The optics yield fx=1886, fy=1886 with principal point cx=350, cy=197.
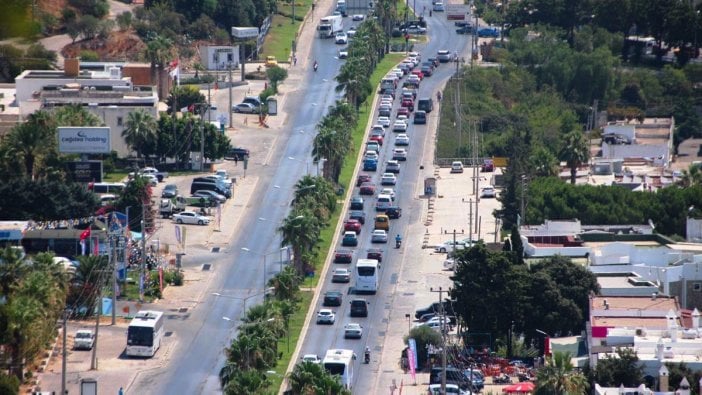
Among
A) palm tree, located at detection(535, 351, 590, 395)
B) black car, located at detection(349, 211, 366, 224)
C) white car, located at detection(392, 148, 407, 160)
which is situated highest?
palm tree, located at detection(535, 351, 590, 395)

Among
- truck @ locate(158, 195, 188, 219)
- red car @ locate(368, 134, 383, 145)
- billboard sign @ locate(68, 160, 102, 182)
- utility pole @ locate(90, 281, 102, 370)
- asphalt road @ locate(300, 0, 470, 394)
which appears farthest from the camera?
red car @ locate(368, 134, 383, 145)

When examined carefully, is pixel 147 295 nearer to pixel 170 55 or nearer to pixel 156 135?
pixel 156 135

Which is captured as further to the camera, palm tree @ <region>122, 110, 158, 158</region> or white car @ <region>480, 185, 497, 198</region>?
palm tree @ <region>122, 110, 158, 158</region>

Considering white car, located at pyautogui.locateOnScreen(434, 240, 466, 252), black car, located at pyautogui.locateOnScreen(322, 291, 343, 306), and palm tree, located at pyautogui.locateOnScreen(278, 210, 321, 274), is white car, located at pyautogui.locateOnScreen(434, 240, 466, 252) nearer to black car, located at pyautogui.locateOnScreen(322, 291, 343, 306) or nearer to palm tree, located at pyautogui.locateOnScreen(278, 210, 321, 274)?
palm tree, located at pyautogui.locateOnScreen(278, 210, 321, 274)

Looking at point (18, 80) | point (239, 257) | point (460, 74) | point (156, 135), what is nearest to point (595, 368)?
point (239, 257)

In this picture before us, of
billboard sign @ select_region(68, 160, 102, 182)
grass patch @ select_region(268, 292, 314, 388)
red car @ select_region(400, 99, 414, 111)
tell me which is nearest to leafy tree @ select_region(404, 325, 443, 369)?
grass patch @ select_region(268, 292, 314, 388)

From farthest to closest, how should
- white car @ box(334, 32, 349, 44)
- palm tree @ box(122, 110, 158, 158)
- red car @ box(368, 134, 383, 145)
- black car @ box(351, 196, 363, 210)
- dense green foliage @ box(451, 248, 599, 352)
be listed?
white car @ box(334, 32, 349, 44)
red car @ box(368, 134, 383, 145)
palm tree @ box(122, 110, 158, 158)
black car @ box(351, 196, 363, 210)
dense green foliage @ box(451, 248, 599, 352)
